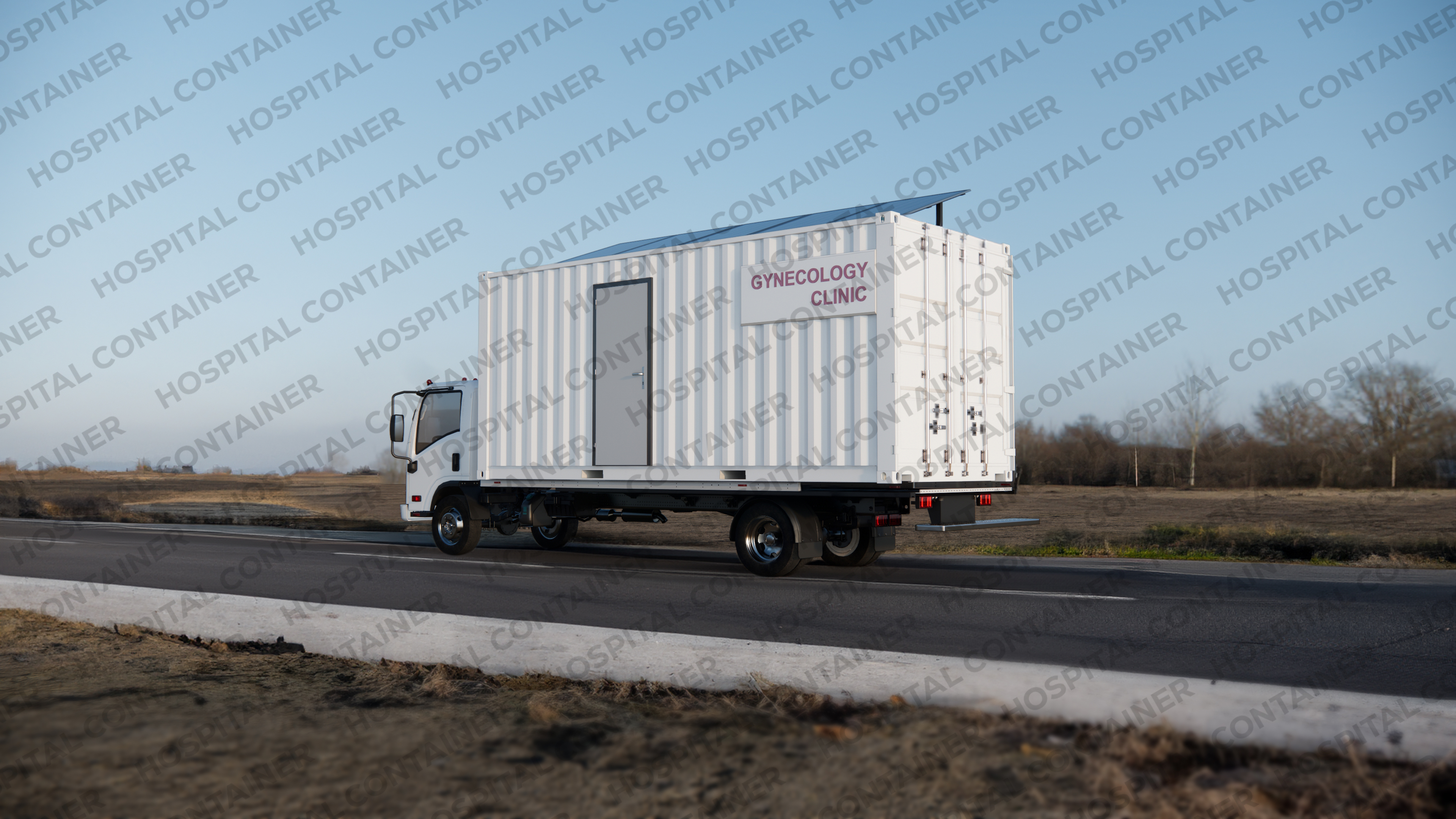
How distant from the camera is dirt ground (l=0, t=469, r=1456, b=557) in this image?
19281 mm

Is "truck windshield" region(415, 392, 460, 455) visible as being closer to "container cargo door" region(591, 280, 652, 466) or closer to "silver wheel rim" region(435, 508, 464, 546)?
"silver wheel rim" region(435, 508, 464, 546)

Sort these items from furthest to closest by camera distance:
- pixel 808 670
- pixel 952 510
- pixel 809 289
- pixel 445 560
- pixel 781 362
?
pixel 445 560 < pixel 952 510 < pixel 781 362 < pixel 809 289 < pixel 808 670

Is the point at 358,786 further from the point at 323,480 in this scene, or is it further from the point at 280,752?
the point at 323,480

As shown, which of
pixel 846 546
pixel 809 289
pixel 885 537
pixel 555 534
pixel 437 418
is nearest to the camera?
pixel 809 289

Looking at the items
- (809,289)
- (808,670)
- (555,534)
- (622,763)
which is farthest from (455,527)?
(622,763)

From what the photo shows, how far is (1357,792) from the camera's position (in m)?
3.21

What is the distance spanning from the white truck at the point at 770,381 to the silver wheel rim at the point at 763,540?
0.03m

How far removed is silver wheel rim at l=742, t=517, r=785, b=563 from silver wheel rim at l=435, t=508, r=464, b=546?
18.3ft

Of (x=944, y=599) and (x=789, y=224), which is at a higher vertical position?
(x=789, y=224)

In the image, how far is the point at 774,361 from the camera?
11.9m

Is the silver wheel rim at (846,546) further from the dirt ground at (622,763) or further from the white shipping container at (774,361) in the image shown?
the dirt ground at (622,763)

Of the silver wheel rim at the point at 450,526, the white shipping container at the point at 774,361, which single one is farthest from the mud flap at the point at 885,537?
the silver wheel rim at the point at 450,526

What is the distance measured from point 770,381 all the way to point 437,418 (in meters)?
6.92

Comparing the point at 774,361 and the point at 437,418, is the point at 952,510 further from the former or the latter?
the point at 437,418
